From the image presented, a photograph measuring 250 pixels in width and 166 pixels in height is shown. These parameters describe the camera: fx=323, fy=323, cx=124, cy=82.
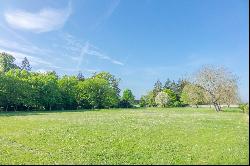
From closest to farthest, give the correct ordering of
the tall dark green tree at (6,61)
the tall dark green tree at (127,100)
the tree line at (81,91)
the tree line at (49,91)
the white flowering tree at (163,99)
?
the tree line at (81,91), the tree line at (49,91), the tall dark green tree at (6,61), the tall dark green tree at (127,100), the white flowering tree at (163,99)

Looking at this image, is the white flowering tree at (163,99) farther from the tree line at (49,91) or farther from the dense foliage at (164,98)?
the tree line at (49,91)

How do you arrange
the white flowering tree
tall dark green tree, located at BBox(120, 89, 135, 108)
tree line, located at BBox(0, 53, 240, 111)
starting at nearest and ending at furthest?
tree line, located at BBox(0, 53, 240, 111) → tall dark green tree, located at BBox(120, 89, 135, 108) → the white flowering tree

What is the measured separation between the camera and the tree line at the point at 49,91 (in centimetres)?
8812

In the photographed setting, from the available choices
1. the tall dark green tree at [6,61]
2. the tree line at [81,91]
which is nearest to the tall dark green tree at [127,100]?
the tree line at [81,91]

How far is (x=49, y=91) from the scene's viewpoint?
96500mm

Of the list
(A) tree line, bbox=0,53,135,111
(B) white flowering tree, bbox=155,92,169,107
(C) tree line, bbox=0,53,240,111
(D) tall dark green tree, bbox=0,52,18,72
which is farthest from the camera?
(B) white flowering tree, bbox=155,92,169,107

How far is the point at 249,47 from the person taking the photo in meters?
5.89

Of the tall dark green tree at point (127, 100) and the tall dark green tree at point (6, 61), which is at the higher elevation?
the tall dark green tree at point (6, 61)

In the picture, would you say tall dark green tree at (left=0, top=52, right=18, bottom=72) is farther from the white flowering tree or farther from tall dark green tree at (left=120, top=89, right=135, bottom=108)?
the white flowering tree

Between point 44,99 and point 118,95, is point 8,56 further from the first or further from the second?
point 118,95

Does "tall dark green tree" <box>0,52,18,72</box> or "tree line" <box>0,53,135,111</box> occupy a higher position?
"tall dark green tree" <box>0,52,18,72</box>

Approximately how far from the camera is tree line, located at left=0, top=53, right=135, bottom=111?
8812 centimetres

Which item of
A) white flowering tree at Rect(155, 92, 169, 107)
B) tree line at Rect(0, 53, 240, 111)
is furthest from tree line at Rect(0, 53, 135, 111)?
white flowering tree at Rect(155, 92, 169, 107)

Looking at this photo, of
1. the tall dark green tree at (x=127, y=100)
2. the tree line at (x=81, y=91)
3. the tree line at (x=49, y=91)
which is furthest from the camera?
the tall dark green tree at (x=127, y=100)
